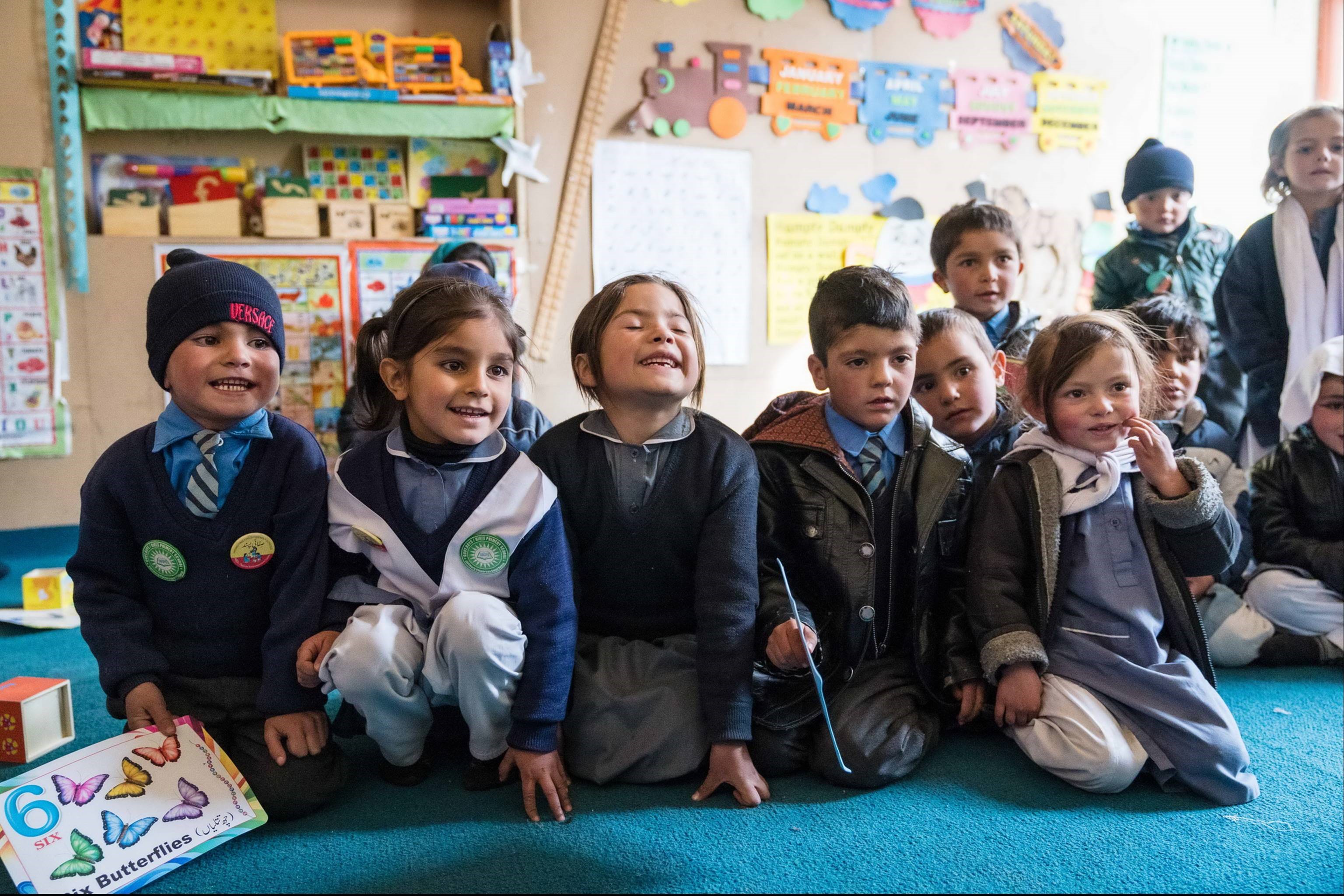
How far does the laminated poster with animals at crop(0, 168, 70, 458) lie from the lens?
233 cm

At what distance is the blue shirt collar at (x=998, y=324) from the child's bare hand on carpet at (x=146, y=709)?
1.68 meters

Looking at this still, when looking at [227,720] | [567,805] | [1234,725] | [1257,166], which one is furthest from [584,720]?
[1257,166]

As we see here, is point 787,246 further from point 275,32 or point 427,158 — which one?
point 275,32

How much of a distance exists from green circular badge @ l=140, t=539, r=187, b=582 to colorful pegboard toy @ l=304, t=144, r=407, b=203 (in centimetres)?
167

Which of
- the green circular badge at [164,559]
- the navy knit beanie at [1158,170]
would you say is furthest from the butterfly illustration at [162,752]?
the navy knit beanie at [1158,170]

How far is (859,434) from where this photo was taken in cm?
140

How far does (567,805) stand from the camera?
1168 mm

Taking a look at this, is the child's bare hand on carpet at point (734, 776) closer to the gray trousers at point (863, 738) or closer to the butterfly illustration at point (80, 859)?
the gray trousers at point (863, 738)

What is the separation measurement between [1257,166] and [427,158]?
10.6 ft

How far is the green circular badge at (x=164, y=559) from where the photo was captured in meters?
1.20

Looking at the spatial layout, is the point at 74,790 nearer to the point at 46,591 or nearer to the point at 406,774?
the point at 406,774

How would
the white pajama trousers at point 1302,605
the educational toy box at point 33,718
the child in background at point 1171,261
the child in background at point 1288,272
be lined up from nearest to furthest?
the educational toy box at point 33,718 < the white pajama trousers at point 1302,605 < the child in background at point 1288,272 < the child in background at point 1171,261

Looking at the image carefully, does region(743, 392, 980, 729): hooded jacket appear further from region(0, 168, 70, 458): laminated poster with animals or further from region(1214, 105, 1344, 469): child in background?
region(0, 168, 70, 458): laminated poster with animals

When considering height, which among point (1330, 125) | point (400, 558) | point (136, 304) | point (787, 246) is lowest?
point (400, 558)
